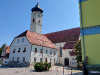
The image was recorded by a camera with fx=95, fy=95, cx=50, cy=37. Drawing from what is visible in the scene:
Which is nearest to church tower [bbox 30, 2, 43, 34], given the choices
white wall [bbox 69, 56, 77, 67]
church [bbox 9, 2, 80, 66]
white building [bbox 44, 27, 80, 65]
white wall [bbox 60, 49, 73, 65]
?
church [bbox 9, 2, 80, 66]

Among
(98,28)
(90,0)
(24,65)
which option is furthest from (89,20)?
(24,65)

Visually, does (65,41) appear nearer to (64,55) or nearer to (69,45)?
(69,45)

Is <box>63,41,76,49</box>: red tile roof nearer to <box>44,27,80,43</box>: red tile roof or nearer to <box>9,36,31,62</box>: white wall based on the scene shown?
<box>44,27,80,43</box>: red tile roof

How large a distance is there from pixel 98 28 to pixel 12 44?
76.2 ft

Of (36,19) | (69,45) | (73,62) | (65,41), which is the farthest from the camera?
(36,19)

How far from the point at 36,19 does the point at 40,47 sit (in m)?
20.1

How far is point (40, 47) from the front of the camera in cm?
2334

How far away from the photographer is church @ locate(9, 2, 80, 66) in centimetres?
2156

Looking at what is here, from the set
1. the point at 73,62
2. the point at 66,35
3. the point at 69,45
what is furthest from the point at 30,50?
the point at 66,35

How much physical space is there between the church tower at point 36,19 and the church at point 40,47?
6429mm

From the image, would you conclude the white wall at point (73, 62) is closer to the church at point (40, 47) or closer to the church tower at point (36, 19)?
the church at point (40, 47)

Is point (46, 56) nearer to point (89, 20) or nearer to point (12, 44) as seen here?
point (12, 44)

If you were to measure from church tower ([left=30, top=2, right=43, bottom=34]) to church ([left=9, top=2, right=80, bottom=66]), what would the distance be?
6.43m

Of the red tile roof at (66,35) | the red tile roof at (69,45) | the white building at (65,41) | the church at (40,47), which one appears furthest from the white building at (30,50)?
the red tile roof at (66,35)
